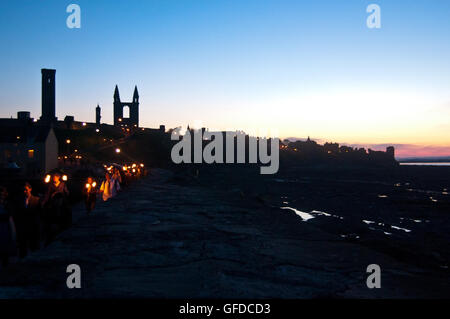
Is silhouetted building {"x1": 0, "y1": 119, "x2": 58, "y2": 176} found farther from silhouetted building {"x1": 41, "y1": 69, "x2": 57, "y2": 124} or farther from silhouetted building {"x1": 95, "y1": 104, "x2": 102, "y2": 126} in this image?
silhouetted building {"x1": 95, "y1": 104, "x2": 102, "y2": 126}

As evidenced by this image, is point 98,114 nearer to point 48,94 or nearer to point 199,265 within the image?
point 48,94

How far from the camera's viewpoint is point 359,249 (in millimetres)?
11617

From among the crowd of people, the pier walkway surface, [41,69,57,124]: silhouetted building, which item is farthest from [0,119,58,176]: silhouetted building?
[41,69,57,124]: silhouetted building

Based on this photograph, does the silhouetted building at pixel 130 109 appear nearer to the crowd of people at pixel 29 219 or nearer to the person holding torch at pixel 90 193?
the person holding torch at pixel 90 193

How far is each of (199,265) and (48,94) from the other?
127 meters

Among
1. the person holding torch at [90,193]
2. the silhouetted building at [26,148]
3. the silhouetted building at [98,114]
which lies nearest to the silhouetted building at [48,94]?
the silhouetted building at [98,114]

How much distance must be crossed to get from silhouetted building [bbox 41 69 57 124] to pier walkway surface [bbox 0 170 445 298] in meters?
117

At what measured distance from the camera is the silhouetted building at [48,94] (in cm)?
11946

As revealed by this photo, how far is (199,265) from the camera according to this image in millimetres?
8609

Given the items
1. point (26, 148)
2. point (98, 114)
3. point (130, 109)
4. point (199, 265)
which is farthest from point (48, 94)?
point (199, 265)
